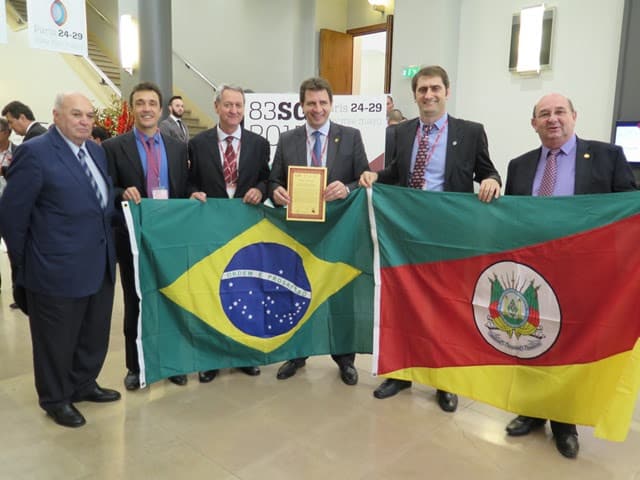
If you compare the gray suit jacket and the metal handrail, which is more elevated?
the metal handrail

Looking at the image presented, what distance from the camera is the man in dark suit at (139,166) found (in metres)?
2.74

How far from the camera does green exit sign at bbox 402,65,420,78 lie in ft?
24.5

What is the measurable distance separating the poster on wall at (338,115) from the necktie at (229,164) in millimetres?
2014

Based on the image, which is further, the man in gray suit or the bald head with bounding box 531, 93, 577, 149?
the man in gray suit

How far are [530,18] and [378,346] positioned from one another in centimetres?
560

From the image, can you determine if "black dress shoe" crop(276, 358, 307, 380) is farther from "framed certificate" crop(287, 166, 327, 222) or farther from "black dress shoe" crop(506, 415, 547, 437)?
"black dress shoe" crop(506, 415, 547, 437)

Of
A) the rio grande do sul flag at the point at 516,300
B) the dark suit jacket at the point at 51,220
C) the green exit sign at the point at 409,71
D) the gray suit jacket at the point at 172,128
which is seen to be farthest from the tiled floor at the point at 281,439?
the green exit sign at the point at 409,71


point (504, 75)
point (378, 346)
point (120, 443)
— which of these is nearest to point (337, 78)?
point (504, 75)

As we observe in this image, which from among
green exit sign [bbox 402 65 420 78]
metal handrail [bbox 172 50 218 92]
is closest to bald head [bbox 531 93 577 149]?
green exit sign [bbox 402 65 420 78]

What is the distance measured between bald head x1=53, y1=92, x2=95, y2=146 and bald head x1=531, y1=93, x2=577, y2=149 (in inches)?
81.4

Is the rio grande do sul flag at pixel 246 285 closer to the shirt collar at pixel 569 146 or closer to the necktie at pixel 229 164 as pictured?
the necktie at pixel 229 164

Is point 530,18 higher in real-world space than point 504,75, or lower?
higher

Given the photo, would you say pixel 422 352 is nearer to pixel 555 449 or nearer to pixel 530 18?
pixel 555 449

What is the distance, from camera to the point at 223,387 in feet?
9.57
